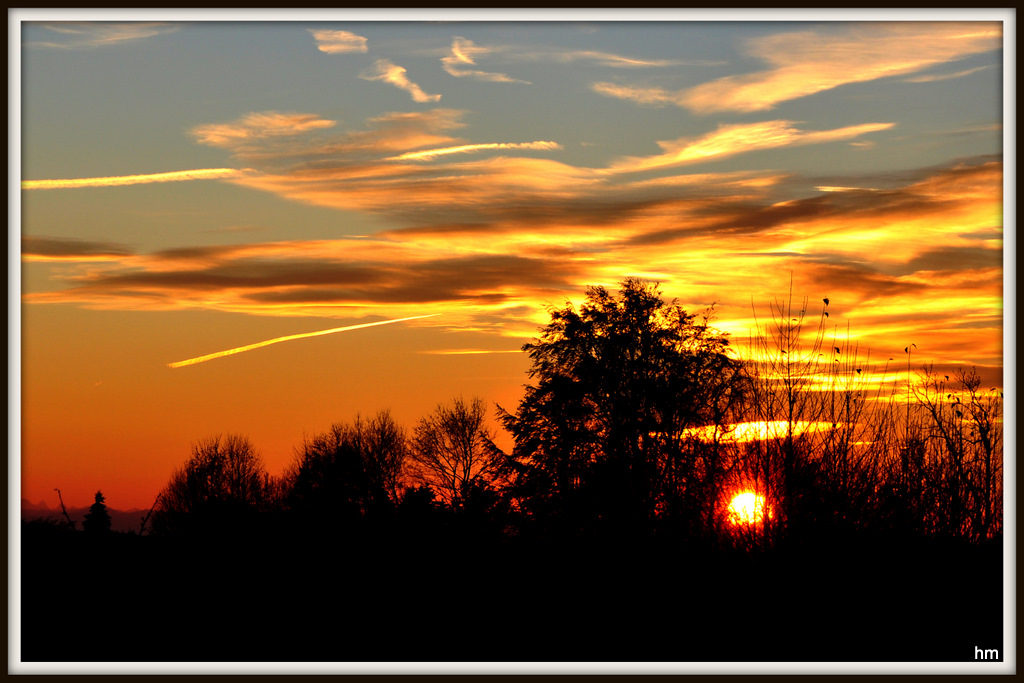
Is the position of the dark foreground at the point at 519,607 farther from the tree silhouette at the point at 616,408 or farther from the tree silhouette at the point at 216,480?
the tree silhouette at the point at 216,480

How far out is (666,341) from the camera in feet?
107

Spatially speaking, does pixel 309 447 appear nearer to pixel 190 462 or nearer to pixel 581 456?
pixel 190 462

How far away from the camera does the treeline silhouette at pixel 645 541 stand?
52.0ft

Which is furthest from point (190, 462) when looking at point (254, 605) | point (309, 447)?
point (254, 605)

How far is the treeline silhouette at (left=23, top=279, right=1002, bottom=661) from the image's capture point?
15852 mm

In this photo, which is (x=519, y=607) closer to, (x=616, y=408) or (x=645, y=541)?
(x=645, y=541)

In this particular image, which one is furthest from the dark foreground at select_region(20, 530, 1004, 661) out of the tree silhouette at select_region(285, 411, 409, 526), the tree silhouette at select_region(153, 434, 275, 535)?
the tree silhouette at select_region(153, 434, 275, 535)

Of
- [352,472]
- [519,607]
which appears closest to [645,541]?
[519,607]

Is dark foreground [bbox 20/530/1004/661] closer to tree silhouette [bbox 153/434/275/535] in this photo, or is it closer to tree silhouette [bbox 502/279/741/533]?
tree silhouette [bbox 502/279/741/533]

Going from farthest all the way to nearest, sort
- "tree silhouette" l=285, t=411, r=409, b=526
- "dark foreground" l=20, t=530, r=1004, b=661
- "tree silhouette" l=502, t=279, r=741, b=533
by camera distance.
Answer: "tree silhouette" l=285, t=411, r=409, b=526, "tree silhouette" l=502, t=279, r=741, b=533, "dark foreground" l=20, t=530, r=1004, b=661

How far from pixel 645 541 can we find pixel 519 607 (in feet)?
19.6

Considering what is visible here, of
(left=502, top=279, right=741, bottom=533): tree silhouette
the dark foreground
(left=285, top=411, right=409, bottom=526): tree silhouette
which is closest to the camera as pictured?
the dark foreground

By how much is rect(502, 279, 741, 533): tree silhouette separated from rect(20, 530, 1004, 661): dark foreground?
5667mm

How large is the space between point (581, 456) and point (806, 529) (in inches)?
484
